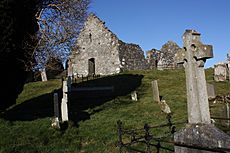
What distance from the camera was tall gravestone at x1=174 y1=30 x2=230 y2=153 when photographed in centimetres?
529

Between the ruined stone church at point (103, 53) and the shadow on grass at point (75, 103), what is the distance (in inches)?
258

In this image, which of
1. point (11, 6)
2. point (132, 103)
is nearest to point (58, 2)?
point (11, 6)

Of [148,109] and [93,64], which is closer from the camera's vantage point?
[148,109]

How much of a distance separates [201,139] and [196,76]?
4.20 ft

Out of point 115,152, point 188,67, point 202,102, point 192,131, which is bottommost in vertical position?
point 115,152

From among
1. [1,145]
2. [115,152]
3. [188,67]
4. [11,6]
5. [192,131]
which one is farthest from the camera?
[11,6]

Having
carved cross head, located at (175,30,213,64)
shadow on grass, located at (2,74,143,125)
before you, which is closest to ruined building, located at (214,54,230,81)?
shadow on grass, located at (2,74,143,125)

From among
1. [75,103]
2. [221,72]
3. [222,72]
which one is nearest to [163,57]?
[221,72]

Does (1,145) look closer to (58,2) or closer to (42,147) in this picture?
(42,147)

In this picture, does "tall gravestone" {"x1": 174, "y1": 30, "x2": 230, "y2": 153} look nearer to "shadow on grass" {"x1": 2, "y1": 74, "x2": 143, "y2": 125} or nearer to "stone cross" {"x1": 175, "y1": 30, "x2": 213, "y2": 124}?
"stone cross" {"x1": 175, "y1": 30, "x2": 213, "y2": 124}

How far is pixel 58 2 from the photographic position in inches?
568

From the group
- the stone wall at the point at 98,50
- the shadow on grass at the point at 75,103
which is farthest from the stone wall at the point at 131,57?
the shadow on grass at the point at 75,103

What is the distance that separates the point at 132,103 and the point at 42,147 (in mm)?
6982

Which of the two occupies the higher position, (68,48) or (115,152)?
(68,48)
